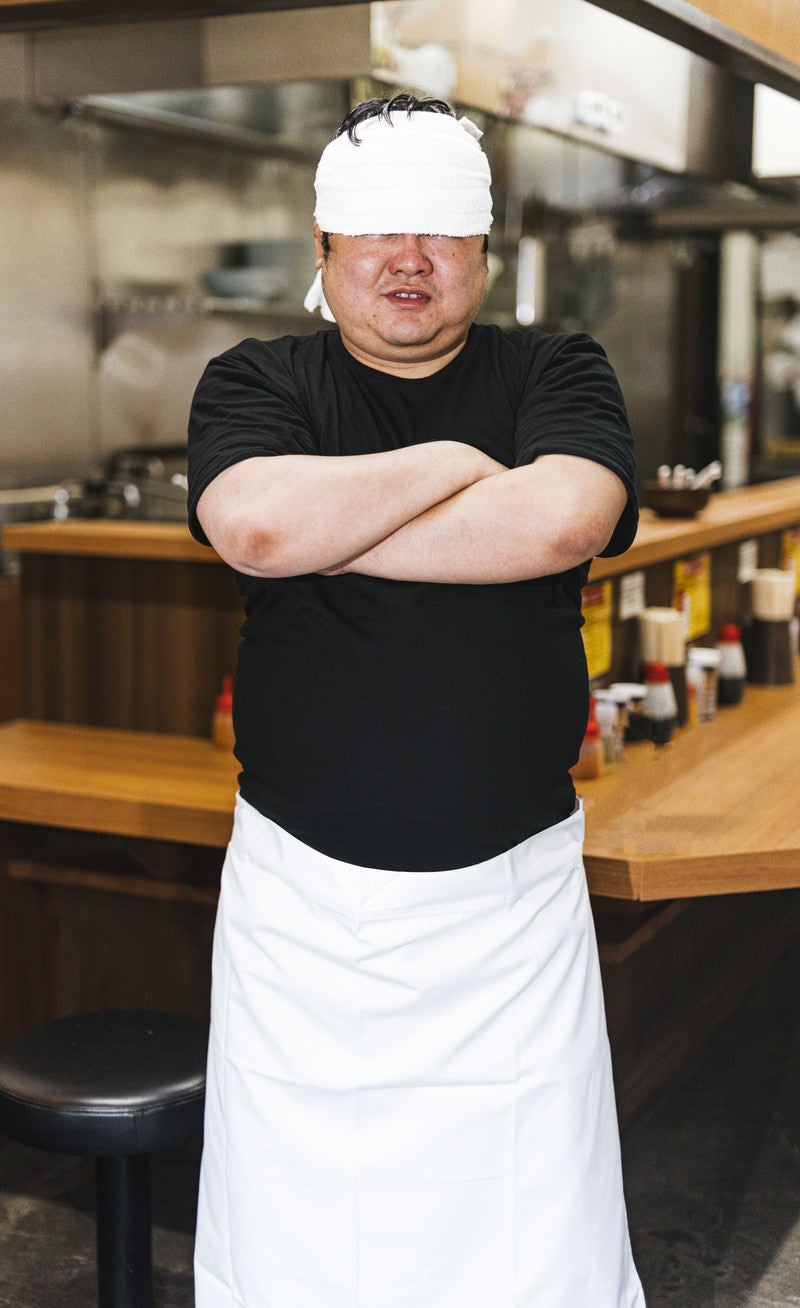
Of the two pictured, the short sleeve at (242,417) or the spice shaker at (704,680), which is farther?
the spice shaker at (704,680)

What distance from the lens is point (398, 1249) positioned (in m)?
1.79

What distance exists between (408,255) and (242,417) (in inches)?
9.8

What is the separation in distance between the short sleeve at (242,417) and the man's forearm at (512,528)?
6.3 inches

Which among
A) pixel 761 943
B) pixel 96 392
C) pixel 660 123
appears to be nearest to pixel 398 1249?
pixel 761 943

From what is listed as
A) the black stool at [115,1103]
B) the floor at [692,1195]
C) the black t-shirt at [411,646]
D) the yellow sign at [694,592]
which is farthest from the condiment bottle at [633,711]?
the black t-shirt at [411,646]

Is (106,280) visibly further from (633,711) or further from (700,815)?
(700,815)

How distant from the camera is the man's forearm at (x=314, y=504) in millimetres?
1567

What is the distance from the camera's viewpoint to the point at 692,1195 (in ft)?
9.48

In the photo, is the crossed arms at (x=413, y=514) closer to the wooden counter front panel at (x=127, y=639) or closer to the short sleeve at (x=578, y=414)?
the short sleeve at (x=578, y=414)

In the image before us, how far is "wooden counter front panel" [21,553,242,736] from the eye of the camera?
115 inches

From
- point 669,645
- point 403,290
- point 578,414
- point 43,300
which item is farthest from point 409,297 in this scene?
point 43,300

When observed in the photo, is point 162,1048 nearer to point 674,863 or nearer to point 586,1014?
point 586,1014

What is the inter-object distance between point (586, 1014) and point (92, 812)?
1065 mm

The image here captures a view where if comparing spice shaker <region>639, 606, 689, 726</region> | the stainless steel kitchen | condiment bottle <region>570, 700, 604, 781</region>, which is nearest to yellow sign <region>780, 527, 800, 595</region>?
the stainless steel kitchen
